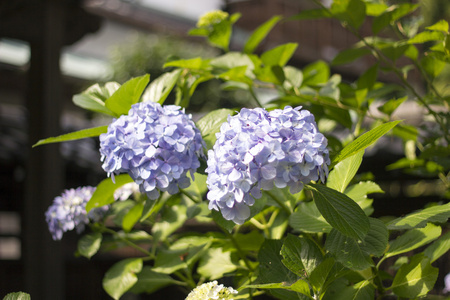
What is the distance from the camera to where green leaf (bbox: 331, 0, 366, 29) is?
1136 mm

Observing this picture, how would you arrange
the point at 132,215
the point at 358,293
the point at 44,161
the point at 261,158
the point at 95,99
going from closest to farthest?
the point at 261,158, the point at 358,293, the point at 95,99, the point at 132,215, the point at 44,161

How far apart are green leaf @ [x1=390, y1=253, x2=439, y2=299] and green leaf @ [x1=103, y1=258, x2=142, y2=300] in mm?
523

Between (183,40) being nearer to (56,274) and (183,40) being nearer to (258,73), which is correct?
(56,274)

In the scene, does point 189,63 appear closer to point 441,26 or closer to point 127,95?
point 127,95

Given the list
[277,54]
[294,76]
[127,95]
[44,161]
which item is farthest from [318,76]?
[44,161]

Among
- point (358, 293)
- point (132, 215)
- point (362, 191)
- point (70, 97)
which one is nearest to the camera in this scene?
point (358, 293)

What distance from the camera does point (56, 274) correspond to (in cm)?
319

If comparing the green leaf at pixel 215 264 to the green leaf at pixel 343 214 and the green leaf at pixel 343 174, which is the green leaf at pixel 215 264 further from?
the green leaf at pixel 343 214

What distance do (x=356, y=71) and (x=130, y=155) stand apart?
24.8 feet

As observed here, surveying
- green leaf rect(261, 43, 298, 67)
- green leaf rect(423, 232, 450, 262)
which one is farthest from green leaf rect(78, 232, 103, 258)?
green leaf rect(423, 232, 450, 262)

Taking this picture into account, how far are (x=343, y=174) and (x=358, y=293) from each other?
0.19 metres

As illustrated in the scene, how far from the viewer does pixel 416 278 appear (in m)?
0.78

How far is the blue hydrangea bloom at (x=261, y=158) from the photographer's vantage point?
2.18ft

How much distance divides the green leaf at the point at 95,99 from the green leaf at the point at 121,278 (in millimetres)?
334
